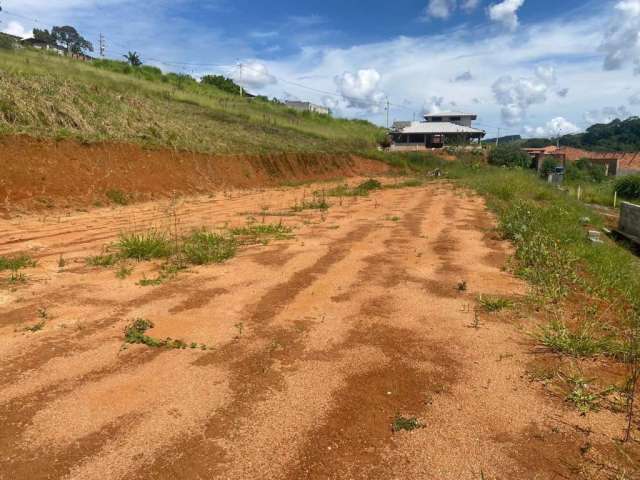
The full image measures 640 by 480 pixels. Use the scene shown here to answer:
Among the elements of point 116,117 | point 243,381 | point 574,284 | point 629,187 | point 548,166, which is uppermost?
point 116,117

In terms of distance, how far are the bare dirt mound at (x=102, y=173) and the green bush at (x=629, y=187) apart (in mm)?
17849

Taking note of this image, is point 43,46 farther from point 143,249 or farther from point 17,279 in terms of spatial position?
point 17,279

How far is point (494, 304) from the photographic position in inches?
181

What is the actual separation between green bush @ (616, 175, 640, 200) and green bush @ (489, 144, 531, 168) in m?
12.4

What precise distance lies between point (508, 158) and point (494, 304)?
120 ft

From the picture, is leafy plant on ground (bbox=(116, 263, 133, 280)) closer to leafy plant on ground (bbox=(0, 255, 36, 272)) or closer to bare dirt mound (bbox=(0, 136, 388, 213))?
leafy plant on ground (bbox=(0, 255, 36, 272))

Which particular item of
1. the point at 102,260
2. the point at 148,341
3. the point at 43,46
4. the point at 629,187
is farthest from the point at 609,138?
the point at 148,341

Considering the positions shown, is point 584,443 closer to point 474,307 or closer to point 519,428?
point 519,428

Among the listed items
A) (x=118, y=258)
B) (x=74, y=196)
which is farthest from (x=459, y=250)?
(x=74, y=196)

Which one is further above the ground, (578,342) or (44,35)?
(44,35)

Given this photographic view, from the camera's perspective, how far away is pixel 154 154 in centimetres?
1491

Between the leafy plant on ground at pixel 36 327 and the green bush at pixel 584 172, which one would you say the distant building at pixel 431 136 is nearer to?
the green bush at pixel 584 172

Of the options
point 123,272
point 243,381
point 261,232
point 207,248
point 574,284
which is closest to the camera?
point 243,381

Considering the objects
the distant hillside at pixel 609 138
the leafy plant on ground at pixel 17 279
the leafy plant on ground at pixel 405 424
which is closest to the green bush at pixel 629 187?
the leafy plant on ground at pixel 405 424
